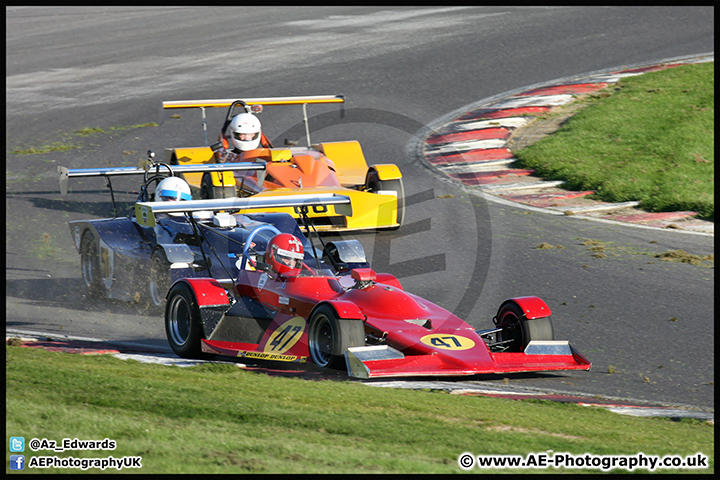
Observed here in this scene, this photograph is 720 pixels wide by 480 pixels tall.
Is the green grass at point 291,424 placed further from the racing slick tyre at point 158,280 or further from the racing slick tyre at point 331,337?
the racing slick tyre at point 158,280

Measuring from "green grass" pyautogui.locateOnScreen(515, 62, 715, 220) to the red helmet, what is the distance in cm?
697

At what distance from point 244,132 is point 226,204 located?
540cm

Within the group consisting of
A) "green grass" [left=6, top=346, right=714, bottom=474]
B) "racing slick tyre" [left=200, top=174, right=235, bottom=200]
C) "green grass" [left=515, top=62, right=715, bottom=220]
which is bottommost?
"green grass" [left=6, top=346, right=714, bottom=474]

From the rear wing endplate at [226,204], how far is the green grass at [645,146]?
632 centimetres

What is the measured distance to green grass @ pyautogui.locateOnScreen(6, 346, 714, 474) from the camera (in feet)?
15.9

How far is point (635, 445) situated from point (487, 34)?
66.4ft

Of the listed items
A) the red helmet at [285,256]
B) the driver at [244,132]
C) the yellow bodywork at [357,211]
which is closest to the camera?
the red helmet at [285,256]

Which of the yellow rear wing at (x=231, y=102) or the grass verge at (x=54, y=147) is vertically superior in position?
the yellow rear wing at (x=231, y=102)

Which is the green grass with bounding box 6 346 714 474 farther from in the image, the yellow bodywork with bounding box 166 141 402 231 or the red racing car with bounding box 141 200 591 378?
the yellow bodywork with bounding box 166 141 402 231

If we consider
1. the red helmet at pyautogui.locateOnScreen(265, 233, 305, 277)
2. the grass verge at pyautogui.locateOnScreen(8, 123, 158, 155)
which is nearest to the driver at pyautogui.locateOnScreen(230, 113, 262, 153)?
the grass verge at pyautogui.locateOnScreen(8, 123, 158, 155)

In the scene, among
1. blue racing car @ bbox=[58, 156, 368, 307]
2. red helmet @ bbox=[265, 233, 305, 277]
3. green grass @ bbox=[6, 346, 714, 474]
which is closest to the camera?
green grass @ bbox=[6, 346, 714, 474]

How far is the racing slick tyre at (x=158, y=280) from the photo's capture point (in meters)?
9.74

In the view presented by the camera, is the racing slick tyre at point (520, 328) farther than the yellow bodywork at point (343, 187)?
No

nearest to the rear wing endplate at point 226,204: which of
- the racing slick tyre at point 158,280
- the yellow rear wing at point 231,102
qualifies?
the racing slick tyre at point 158,280
